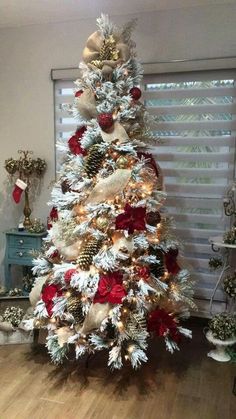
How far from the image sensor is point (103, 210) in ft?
6.59

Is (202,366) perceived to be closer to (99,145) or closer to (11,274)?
(99,145)

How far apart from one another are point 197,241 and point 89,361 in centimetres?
120

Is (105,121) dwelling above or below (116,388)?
above

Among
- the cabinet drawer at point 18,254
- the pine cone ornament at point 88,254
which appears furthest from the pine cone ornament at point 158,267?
the cabinet drawer at point 18,254

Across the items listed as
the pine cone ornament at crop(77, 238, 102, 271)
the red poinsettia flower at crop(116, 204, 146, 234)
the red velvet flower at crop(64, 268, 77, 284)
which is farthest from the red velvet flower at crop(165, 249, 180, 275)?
the red velvet flower at crop(64, 268, 77, 284)

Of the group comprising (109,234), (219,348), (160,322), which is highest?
(109,234)

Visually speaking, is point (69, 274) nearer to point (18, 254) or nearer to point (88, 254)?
point (88, 254)

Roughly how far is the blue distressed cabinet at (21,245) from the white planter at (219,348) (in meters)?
1.48

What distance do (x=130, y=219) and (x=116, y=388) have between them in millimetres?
1006

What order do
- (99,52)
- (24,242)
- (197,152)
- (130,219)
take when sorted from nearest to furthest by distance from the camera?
(130,219)
(99,52)
(197,152)
(24,242)

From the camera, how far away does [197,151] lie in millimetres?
2768

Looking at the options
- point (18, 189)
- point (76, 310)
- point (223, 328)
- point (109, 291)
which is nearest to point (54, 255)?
point (76, 310)

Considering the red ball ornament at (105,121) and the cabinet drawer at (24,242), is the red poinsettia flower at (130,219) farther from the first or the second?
the cabinet drawer at (24,242)

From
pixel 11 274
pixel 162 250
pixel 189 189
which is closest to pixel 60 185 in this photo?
pixel 162 250
